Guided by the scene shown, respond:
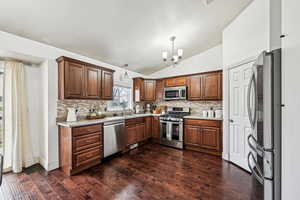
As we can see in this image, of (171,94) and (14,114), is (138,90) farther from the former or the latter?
(14,114)

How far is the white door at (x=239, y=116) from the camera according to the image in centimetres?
262

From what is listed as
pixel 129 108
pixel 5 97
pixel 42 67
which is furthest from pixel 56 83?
pixel 129 108

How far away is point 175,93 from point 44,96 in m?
3.38

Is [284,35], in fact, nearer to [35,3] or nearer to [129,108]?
[35,3]

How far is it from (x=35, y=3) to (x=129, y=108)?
11.2 ft

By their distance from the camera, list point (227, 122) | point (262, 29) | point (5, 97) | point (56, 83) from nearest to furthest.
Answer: point (262, 29), point (5, 97), point (56, 83), point (227, 122)

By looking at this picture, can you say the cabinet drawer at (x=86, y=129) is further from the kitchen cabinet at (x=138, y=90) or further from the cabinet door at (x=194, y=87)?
the cabinet door at (x=194, y=87)

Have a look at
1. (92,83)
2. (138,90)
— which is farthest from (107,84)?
(138,90)

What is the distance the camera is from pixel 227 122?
120 inches

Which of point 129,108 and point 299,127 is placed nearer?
point 299,127

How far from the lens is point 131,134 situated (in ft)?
12.3

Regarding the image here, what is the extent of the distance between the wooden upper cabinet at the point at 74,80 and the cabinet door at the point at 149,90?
90.7 inches

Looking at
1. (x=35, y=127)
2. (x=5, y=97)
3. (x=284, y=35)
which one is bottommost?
(x=35, y=127)

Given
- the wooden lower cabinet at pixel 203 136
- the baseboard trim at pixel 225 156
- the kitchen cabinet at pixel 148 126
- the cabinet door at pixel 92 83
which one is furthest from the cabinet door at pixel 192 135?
the cabinet door at pixel 92 83
